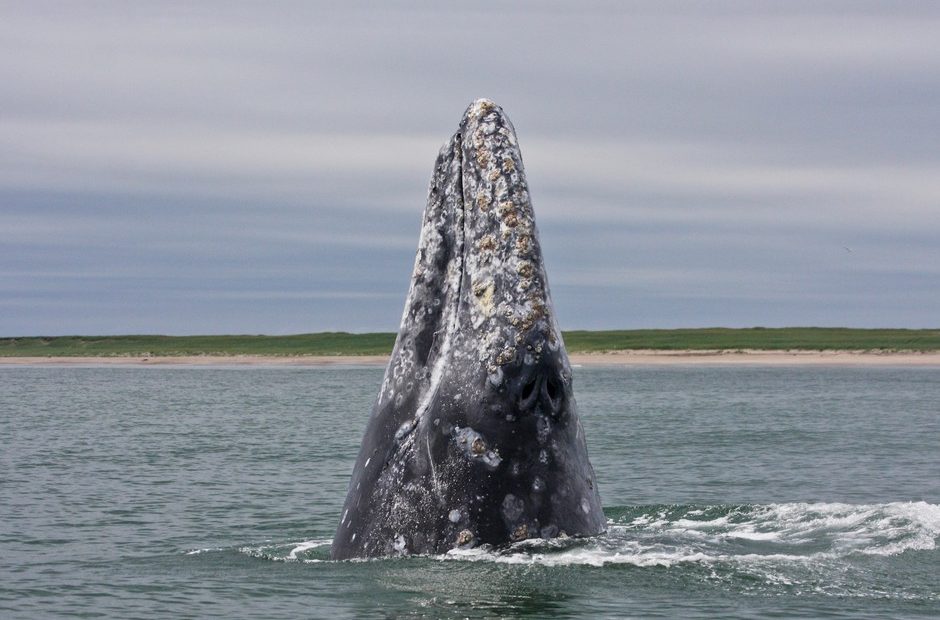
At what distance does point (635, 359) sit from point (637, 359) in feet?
0.60

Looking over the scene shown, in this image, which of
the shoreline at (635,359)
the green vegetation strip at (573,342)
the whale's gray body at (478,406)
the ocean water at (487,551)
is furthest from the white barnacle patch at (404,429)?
the green vegetation strip at (573,342)

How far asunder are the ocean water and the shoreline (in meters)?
42.0

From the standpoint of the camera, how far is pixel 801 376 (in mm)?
58125

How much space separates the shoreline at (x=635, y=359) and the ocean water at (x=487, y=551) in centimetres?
4196

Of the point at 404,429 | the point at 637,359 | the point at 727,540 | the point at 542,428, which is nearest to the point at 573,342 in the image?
the point at 637,359

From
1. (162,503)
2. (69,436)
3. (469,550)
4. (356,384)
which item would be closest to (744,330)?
(356,384)

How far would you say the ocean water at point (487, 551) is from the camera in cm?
739

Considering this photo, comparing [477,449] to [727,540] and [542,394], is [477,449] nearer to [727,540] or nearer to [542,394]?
[542,394]

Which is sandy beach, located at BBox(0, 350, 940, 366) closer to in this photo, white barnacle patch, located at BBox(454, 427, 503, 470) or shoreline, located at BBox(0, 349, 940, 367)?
shoreline, located at BBox(0, 349, 940, 367)

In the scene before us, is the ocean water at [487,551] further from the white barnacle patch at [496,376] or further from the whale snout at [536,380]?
the white barnacle patch at [496,376]

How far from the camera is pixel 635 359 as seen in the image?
3086 inches

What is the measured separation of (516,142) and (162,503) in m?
7.72

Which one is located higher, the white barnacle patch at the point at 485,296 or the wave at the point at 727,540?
the white barnacle patch at the point at 485,296

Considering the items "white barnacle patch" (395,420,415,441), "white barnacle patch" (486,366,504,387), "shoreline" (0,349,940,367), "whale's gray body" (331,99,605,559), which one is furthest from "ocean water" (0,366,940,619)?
"shoreline" (0,349,940,367)
